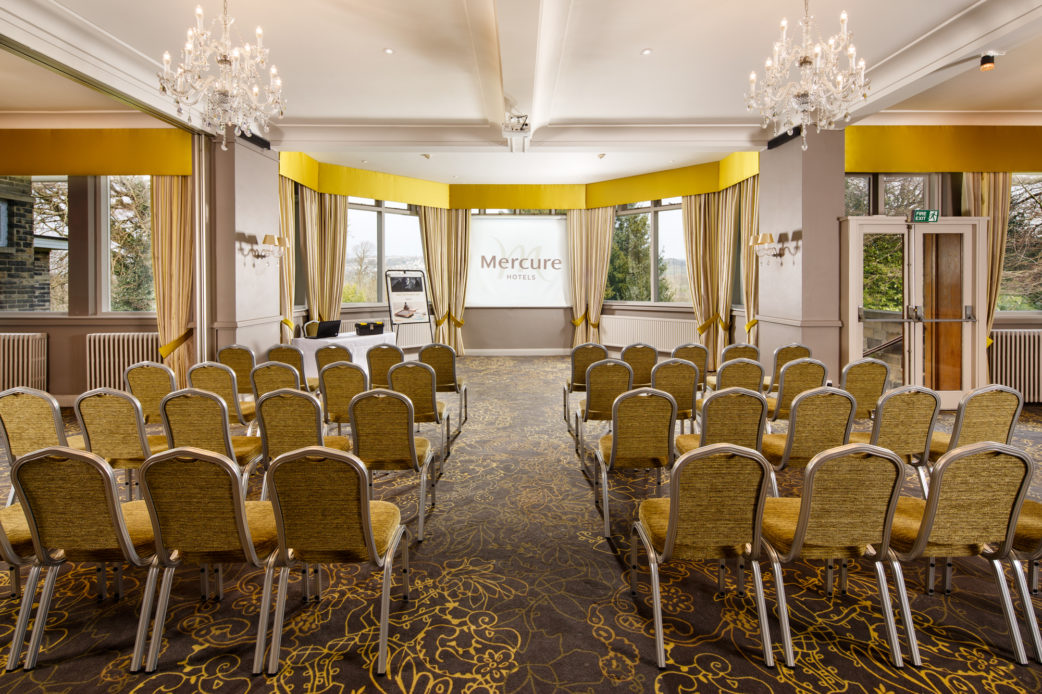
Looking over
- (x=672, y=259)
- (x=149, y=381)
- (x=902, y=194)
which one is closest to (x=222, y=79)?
(x=149, y=381)

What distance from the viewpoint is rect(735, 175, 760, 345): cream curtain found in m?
8.52

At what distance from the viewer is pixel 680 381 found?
14.8ft

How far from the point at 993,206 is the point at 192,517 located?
345 inches

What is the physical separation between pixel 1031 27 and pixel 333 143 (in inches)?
275

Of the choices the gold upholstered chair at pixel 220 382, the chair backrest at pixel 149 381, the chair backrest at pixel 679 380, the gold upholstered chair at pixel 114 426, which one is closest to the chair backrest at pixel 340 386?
the gold upholstered chair at pixel 220 382

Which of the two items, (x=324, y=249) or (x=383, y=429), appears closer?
(x=383, y=429)

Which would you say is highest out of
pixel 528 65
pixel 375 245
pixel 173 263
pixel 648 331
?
pixel 528 65

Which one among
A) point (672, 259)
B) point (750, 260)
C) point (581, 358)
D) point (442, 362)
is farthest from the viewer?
point (672, 259)

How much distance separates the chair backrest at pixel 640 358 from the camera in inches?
214

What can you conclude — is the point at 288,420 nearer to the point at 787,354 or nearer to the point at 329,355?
the point at 329,355

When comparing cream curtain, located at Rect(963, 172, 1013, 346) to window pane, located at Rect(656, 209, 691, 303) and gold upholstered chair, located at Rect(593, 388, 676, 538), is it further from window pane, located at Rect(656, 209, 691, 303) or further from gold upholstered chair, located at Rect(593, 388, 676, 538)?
gold upholstered chair, located at Rect(593, 388, 676, 538)

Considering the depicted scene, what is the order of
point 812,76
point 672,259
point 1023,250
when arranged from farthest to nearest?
1. point 672,259
2. point 1023,250
3. point 812,76

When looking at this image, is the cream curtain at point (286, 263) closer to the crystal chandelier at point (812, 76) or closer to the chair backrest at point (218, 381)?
the chair backrest at point (218, 381)

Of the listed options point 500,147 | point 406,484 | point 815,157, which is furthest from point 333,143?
point 815,157
